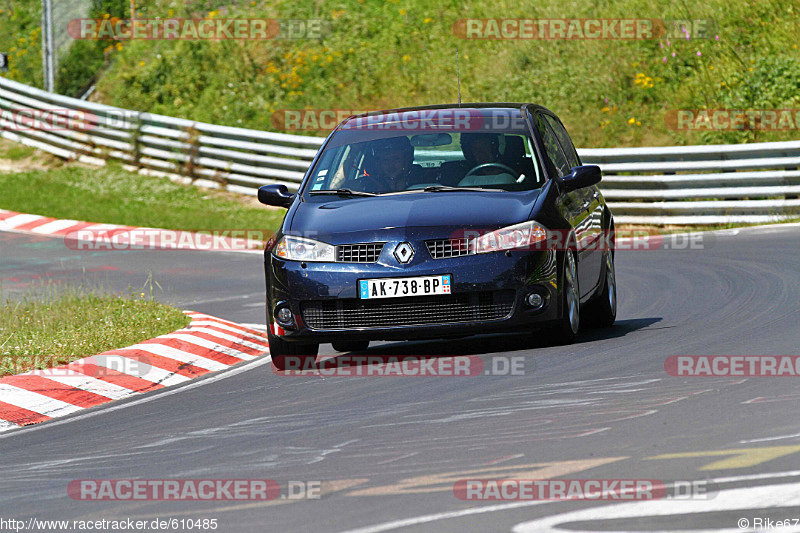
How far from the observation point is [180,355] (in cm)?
1019

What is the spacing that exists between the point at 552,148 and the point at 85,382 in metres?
3.80

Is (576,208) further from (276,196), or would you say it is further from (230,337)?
(230,337)

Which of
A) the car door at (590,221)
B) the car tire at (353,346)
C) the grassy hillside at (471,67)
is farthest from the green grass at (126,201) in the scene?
the car tire at (353,346)

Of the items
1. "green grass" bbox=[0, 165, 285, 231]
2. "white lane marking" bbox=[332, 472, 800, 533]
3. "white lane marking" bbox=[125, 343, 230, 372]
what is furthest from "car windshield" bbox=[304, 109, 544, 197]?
"green grass" bbox=[0, 165, 285, 231]

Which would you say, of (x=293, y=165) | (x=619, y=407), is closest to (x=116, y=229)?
(x=293, y=165)

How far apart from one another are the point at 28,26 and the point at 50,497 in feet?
99.8

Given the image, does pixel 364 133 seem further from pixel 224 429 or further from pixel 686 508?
pixel 686 508

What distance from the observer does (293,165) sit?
2306 cm

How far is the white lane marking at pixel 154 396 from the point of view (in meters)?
7.79

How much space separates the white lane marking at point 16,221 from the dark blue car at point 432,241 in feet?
42.0

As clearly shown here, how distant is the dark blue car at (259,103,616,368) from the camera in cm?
848

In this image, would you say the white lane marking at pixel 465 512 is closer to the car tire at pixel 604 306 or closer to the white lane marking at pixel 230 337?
the car tire at pixel 604 306

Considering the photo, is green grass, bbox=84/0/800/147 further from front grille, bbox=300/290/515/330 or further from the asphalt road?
front grille, bbox=300/290/515/330

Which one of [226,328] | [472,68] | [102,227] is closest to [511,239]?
[226,328]
